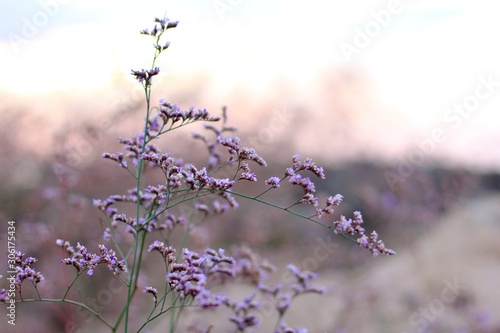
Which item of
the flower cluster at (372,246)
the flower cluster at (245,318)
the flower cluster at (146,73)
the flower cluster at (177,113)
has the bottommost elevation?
the flower cluster at (372,246)

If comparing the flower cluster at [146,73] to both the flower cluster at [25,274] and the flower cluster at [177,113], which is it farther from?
the flower cluster at [25,274]

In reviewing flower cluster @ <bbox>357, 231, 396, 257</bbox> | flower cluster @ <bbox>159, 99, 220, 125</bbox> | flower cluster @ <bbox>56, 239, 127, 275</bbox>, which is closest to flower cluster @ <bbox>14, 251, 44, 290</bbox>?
flower cluster @ <bbox>56, 239, 127, 275</bbox>

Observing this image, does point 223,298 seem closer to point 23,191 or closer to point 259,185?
point 23,191

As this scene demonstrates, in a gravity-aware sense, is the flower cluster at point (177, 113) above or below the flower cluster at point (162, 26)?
below

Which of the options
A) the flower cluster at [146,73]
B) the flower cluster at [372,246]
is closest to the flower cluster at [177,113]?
the flower cluster at [146,73]

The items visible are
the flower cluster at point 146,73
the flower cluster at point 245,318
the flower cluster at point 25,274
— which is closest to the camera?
the flower cluster at point 25,274

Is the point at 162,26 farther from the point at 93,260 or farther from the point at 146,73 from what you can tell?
the point at 93,260

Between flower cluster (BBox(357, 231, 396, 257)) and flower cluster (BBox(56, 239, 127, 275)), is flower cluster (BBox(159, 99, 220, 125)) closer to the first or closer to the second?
flower cluster (BBox(56, 239, 127, 275))

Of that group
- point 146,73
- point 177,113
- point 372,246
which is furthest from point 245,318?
point 146,73

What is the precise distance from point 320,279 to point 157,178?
8.50 ft

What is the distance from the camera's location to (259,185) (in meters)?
9.77

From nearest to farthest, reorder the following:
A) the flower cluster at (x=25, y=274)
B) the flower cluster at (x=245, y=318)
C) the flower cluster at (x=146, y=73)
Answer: the flower cluster at (x=25, y=274), the flower cluster at (x=146, y=73), the flower cluster at (x=245, y=318)

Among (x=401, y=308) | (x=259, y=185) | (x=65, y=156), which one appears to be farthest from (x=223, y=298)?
(x=259, y=185)

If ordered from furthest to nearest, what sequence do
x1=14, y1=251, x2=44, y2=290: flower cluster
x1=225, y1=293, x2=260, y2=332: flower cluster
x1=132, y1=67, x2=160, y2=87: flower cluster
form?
1. x1=225, y1=293, x2=260, y2=332: flower cluster
2. x1=132, y1=67, x2=160, y2=87: flower cluster
3. x1=14, y1=251, x2=44, y2=290: flower cluster
